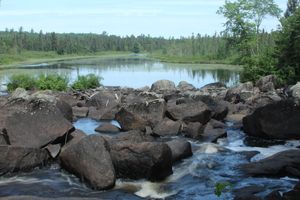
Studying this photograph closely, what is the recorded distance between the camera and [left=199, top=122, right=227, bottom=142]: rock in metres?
20.6

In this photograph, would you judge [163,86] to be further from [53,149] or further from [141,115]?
[53,149]

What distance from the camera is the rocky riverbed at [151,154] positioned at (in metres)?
13.1

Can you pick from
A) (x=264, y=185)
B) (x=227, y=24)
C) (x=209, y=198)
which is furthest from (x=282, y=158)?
(x=227, y=24)

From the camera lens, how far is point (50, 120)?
1722 cm

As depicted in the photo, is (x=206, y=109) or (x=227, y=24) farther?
(x=227, y=24)

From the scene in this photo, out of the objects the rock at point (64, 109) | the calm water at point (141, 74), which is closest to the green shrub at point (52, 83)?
the calm water at point (141, 74)

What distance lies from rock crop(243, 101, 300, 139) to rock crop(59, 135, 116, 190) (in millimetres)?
9174

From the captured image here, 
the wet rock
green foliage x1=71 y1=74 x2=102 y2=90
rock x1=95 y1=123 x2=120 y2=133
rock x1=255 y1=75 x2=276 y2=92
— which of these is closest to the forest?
rock x1=255 y1=75 x2=276 y2=92

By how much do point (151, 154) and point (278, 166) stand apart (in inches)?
157

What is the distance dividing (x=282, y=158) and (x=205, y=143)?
516cm

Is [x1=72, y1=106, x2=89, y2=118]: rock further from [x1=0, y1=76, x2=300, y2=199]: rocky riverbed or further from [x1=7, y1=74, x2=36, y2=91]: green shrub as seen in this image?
[x1=7, y1=74, x2=36, y2=91]: green shrub

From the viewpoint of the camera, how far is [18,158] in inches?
590

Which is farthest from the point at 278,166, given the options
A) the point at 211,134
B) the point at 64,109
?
the point at 64,109

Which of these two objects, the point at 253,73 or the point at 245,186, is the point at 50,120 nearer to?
the point at 245,186
